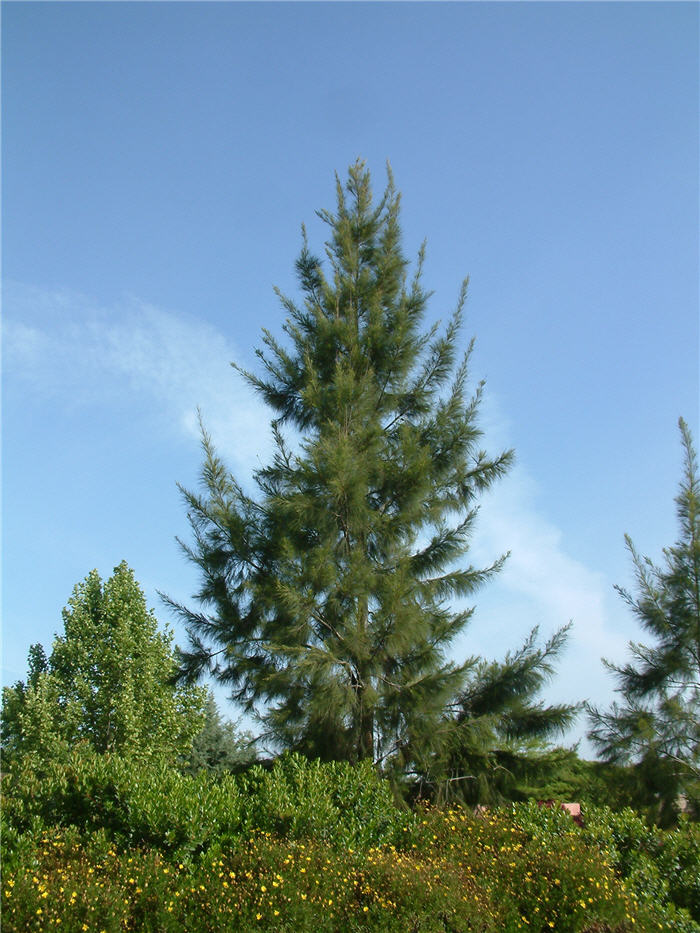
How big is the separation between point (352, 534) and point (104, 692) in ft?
37.4

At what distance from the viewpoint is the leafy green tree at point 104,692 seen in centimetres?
1816

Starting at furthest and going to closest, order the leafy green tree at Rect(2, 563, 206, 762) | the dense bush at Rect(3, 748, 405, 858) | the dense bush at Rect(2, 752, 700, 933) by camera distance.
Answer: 1. the leafy green tree at Rect(2, 563, 206, 762)
2. the dense bush at Rect(3, 748, 405, 858)
3. the dense bush at Rect(2, 752, 700, 933)

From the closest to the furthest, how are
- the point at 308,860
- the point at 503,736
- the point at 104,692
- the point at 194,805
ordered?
1. the point at 308,860
2. the point at 194,805
3. the point at 503,736
4. the point at 104,692

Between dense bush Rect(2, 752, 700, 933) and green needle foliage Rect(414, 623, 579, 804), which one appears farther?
green needle foliage Rect(414, 623, 579, 804)

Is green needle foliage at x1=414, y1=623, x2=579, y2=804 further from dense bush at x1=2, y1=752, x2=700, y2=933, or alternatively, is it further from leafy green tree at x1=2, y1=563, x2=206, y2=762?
leafy green tree at x1=2, y1=563, x2=206, y2=762

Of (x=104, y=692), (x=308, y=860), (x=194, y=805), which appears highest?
(x=104, y=692)

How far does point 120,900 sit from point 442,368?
9112 millimetres

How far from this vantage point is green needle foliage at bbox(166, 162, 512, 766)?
9547 mm

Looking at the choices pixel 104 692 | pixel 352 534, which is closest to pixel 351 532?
pixel 352 534

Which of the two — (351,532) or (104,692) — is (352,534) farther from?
(104,692)

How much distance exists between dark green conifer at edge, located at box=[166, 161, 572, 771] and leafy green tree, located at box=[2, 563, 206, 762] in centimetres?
935

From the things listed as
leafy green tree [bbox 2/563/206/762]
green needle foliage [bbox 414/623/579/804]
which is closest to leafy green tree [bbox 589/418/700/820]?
green needle foliage [bbox 414/623/579/804]

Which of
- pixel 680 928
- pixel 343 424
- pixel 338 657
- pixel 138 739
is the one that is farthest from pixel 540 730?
pixel 138 739

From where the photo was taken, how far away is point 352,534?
35.4 feet
